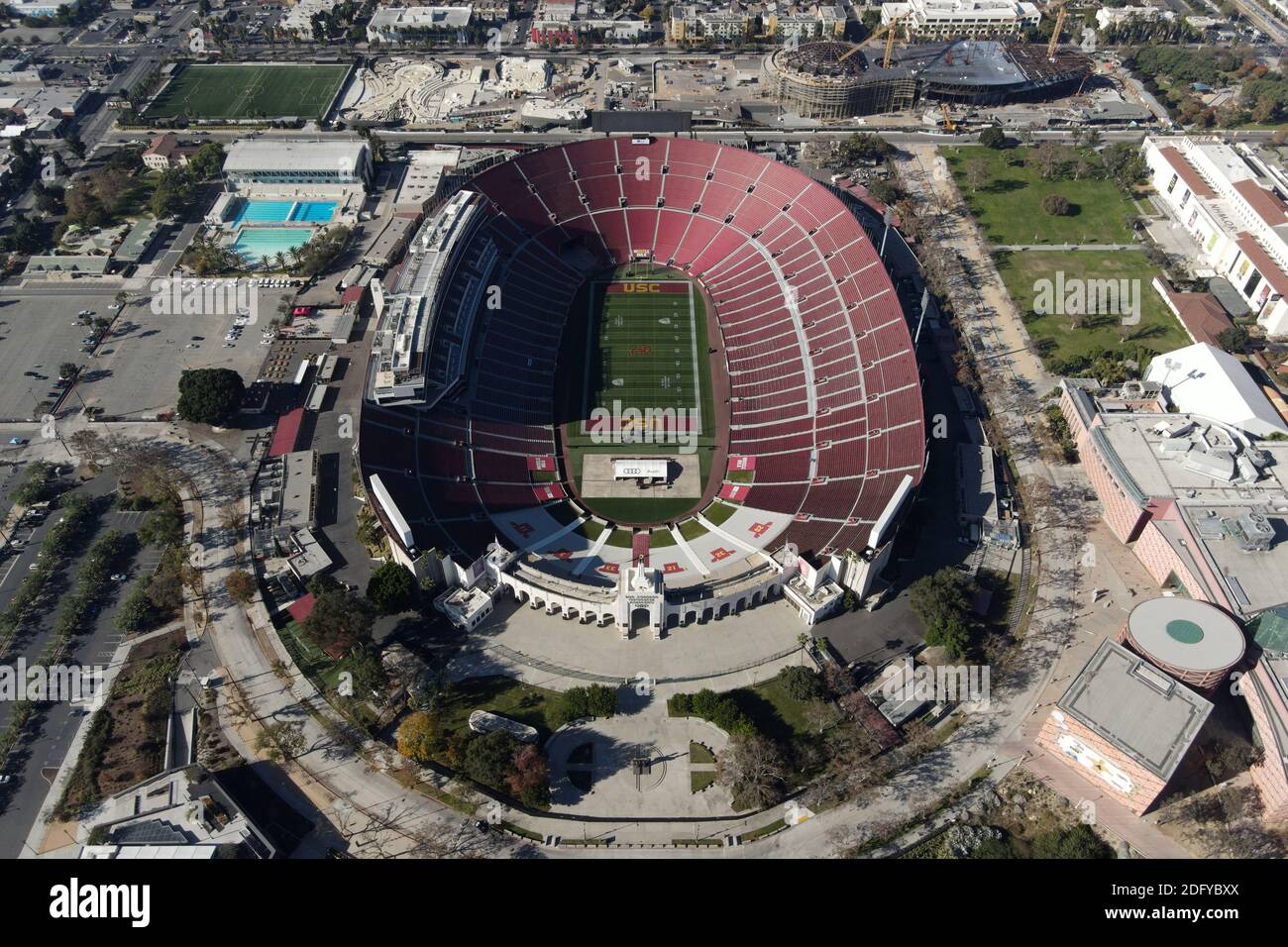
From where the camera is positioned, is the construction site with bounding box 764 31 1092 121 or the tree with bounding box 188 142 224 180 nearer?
the tree with bounding box 188 142 224 180

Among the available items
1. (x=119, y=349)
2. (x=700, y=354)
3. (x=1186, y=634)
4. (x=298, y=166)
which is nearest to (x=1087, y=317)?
(x=700, y=354)

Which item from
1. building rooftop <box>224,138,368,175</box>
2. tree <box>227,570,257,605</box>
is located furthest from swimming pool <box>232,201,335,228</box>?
tree <box>227,570,257,605</box>

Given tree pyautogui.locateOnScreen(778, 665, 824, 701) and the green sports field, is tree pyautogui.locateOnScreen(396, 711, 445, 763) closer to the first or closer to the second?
tree pyautogui.locateOnScreen(778, 665, 824, 701)

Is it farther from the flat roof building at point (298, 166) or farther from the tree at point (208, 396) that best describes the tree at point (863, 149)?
the tree at point (208, 396)

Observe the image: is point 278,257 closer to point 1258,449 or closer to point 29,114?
point 29,114

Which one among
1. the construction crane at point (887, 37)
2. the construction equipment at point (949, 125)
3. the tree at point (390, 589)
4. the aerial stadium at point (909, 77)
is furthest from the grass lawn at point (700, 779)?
the construction crane at point (887, 37)

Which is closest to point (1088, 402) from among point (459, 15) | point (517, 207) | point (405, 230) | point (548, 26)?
point (517, 207)

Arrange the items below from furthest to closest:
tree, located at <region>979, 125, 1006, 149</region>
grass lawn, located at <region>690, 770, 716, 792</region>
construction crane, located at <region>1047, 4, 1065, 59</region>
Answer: construction crane, located at <region>1047, 4, 1065, 59</region>
tree, located at <region>979, 125, 1006, 149</region>
grass lawn, located at <region>690, 770, 716, 792</region>
